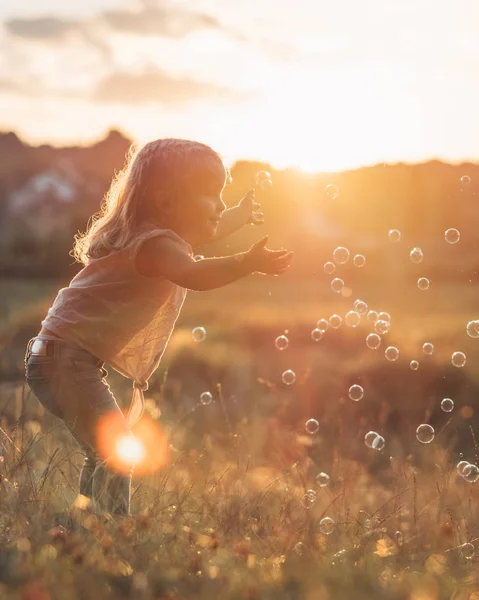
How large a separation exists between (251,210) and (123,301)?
1.22m

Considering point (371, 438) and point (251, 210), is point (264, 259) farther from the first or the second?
point (371, 438)

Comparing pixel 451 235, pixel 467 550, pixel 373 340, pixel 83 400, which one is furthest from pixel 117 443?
pixel 451 235

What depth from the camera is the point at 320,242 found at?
15.3 metres

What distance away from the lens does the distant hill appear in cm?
1436

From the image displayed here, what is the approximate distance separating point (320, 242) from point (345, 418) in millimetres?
6046

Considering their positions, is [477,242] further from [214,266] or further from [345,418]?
[214,266]

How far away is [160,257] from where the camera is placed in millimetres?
3902

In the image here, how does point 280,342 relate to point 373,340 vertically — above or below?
below

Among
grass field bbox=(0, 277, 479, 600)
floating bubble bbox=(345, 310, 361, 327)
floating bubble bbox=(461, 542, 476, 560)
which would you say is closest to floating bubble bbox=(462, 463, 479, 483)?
grass field bbox=(0, 277, 479, 600)

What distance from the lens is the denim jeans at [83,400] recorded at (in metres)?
4.02

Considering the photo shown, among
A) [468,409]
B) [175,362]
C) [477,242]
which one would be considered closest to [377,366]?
[468,409]

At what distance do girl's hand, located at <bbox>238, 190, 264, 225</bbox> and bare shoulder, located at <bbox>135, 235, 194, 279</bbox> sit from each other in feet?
3.66

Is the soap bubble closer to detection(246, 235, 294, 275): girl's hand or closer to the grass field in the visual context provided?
the grass field

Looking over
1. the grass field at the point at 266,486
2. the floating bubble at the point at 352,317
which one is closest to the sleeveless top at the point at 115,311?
the grass field at the point at 266,486
